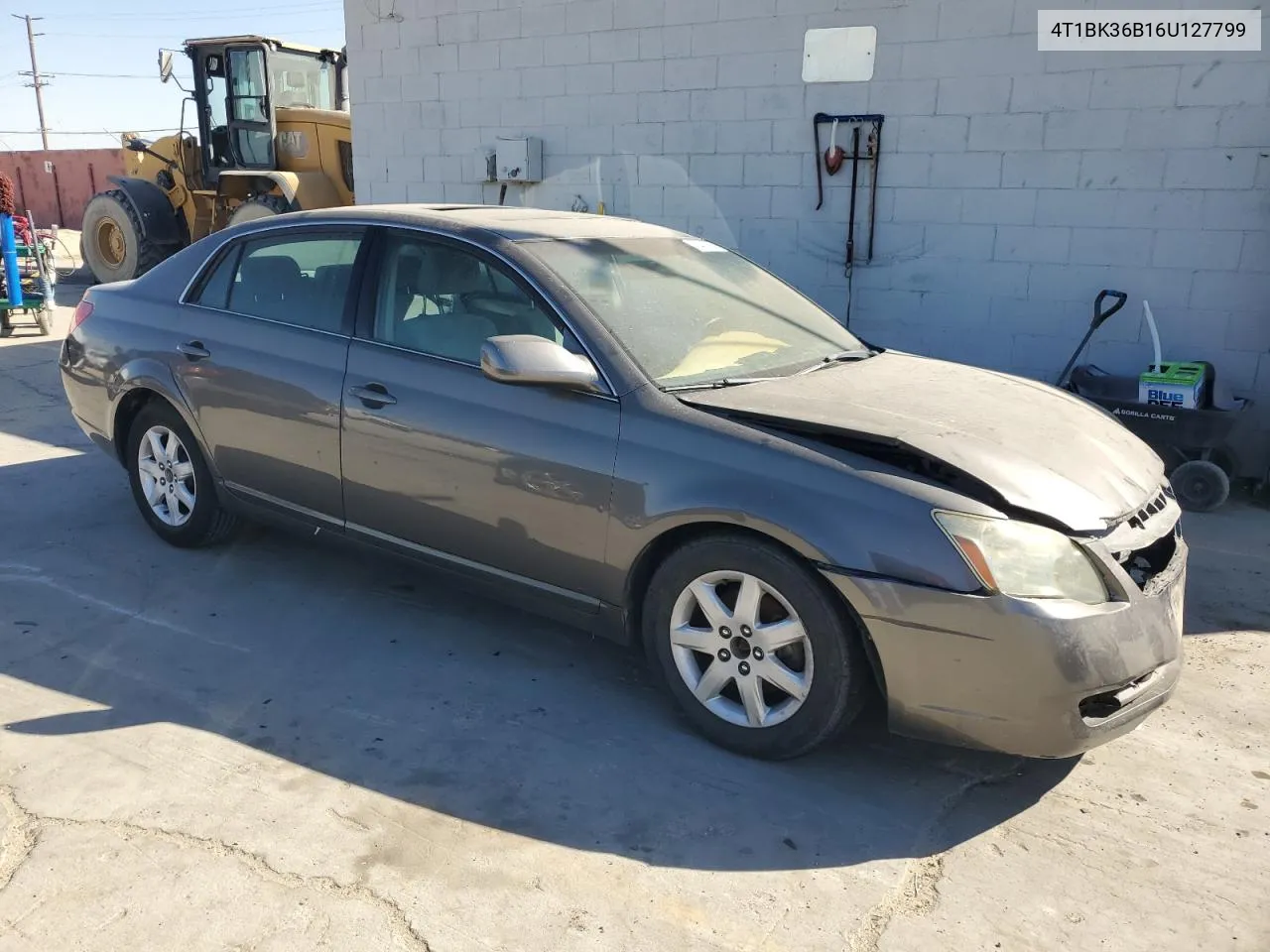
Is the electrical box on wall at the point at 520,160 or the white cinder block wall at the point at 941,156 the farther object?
the electrical box on wall at the point at 520,160

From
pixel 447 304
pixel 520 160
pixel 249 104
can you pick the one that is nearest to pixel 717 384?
pixel 447 304

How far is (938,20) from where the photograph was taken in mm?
7059

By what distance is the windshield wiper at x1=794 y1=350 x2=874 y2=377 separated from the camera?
383cm

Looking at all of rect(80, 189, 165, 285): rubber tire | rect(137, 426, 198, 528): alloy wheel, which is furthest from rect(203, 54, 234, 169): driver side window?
rect(137, 426, 198, 528): alloy wheel

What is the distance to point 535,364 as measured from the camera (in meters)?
3.33

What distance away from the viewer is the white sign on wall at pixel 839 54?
7320mm

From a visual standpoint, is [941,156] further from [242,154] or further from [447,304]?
[242,154]

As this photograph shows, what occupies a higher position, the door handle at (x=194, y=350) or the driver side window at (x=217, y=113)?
the driver side window at (x=217, y=113)

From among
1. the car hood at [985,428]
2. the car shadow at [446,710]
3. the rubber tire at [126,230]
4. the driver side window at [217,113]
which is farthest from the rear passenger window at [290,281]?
the rubber tire at [126,230]

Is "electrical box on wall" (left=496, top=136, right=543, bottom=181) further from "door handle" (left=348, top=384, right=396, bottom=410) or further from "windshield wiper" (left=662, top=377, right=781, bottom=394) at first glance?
"windshield wiper" (left=662, top=377, right=781, bottom=394)

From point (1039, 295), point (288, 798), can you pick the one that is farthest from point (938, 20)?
point (288, 798)

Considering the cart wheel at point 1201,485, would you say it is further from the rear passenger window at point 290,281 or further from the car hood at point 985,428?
the rear passenger window at point 290,281

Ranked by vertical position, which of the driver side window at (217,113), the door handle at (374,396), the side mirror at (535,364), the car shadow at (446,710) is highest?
the driver side window at (217,113)

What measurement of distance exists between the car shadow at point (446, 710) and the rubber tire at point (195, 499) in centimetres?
10
